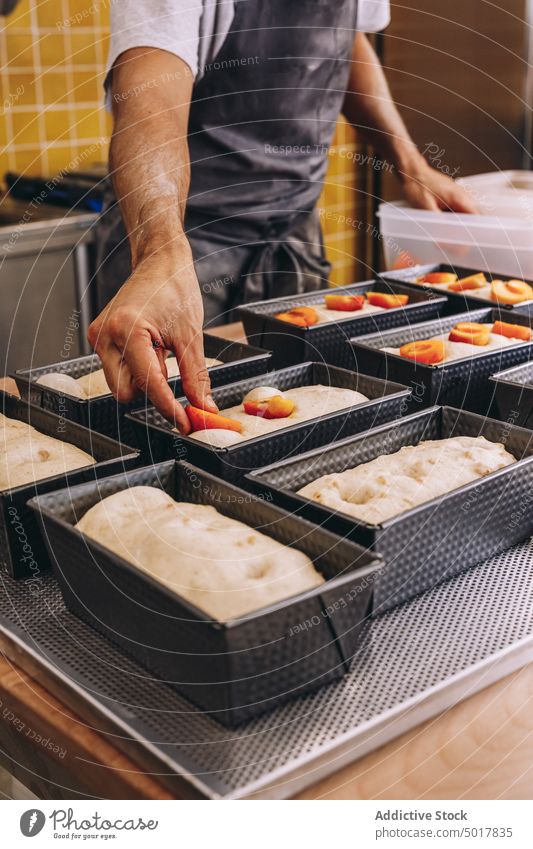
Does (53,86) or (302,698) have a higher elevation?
(53,86)

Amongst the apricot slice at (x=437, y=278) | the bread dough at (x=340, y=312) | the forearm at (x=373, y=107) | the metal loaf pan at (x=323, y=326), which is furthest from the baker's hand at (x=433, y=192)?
the bread dough at (x=340, y=312)

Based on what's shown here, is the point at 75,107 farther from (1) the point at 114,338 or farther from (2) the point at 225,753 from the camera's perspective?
(2) the point at 225,753

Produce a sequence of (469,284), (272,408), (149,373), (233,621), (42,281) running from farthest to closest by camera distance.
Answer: (42,281) → (469,284) → (272,408) → (149,373) → (233,621)

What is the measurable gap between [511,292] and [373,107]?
0.75m

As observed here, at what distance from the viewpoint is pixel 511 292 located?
5.14 ft

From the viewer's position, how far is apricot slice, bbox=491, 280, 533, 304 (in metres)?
1.53

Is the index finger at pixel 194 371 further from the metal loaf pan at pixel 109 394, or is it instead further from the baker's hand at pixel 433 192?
the baker's hand at pixel 433 192

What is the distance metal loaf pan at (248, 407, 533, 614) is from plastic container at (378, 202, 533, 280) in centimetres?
77

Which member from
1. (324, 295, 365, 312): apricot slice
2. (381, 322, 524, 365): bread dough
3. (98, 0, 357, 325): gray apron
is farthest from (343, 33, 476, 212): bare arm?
(381, 322, 524, 365): bread dough

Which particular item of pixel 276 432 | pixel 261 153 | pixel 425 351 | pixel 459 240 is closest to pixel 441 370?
pixel 425 351

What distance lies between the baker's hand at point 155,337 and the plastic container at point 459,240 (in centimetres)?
81

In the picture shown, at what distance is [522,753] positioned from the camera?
2.33 feet

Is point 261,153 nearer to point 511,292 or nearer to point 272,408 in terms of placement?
point 511,292

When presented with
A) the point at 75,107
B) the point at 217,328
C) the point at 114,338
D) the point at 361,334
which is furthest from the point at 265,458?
the point at 75,107
